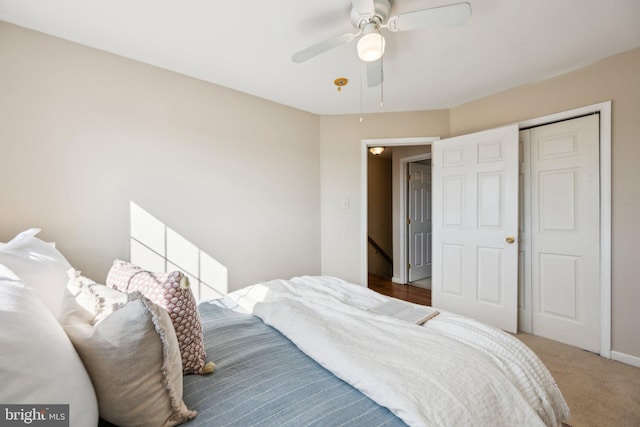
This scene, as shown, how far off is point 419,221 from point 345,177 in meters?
2.13

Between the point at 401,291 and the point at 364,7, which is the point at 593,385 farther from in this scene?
the point at 364,7

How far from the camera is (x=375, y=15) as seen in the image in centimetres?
161

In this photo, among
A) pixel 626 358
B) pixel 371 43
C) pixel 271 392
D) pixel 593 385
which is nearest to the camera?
pixel 271 392

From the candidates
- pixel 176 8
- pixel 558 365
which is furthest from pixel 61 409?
pixel 558 365

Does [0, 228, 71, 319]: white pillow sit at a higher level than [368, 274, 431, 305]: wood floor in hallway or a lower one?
higher

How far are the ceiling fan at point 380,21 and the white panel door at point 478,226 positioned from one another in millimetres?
1732

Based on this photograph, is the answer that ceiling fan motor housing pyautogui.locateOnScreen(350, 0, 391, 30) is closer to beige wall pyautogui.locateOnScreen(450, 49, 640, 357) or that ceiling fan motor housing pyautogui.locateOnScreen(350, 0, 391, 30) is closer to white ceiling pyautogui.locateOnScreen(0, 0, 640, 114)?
white ceiling pyautogui.locateOnScreen(0, 0, 640, 114)

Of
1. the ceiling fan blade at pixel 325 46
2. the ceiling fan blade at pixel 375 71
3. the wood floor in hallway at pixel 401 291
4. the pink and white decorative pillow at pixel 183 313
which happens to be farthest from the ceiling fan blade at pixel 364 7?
the wood floor in hallway at pixel 401 291

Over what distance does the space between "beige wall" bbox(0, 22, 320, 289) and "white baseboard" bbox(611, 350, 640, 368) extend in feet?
9.45

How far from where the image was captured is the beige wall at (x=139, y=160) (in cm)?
184

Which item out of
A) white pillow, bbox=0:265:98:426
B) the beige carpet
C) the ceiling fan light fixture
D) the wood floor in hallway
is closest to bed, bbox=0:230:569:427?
white pillow, bbox=0:265:98:426

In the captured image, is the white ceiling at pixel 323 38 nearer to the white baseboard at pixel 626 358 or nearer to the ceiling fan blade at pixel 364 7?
the ceiling fan blade at pixel 364 7

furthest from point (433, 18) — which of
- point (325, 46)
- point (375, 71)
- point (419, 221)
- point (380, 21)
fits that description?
point (419, 221)

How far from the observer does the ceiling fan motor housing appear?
1584 millimetres
